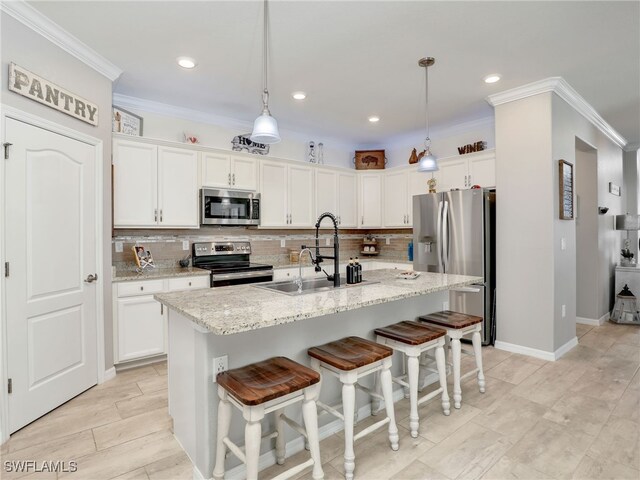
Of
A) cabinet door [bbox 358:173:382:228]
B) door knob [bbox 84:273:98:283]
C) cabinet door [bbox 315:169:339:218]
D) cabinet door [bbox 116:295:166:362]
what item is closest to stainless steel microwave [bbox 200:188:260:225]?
cabinet door [bbox 315:169:339:218]

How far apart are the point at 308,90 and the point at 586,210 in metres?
4.08

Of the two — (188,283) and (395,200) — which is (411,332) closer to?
(188,283)

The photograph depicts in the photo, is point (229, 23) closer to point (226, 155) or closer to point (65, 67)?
point (65, 67)

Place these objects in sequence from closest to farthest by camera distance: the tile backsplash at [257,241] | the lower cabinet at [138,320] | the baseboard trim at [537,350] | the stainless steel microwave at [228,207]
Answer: the lower cabinet at [138,320]
the baseboard trim at [537,350]
the tile backsplash at [257,241]
the stainless steel microwave at [228,207]

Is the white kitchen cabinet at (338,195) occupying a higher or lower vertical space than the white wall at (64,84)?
lower

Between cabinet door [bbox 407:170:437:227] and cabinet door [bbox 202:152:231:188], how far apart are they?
8.40 feet

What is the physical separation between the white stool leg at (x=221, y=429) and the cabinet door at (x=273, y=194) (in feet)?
9.99

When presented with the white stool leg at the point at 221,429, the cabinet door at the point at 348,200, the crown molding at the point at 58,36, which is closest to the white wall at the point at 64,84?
the crown molding at the point at 58,36

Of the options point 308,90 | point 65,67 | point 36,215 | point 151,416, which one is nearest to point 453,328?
point 151,416

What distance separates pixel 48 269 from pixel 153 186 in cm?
139

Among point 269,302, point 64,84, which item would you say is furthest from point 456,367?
point 64,84

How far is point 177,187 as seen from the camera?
3.89 metres

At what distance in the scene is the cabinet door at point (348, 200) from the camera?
5.39m

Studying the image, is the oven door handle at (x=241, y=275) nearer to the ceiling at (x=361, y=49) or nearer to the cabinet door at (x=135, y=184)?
the cabinet door at (x=135, y=184)
